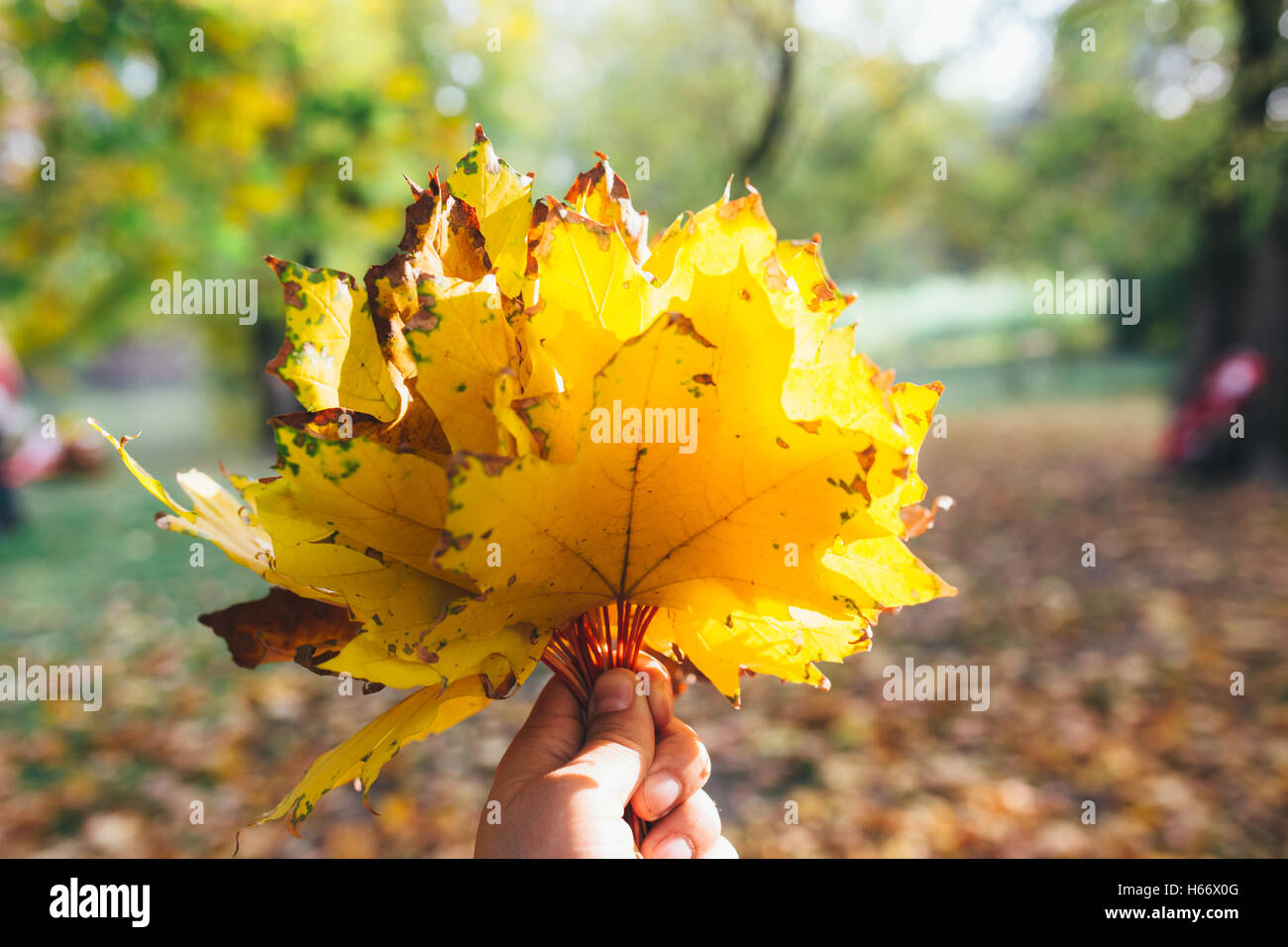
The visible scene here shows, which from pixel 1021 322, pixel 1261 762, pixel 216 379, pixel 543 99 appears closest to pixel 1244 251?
pixel 1261 762

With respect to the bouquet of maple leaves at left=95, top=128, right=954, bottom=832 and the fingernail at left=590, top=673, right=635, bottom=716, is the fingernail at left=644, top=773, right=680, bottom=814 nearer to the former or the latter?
the fingernail at left=590, top=673, right=635, bottom=716

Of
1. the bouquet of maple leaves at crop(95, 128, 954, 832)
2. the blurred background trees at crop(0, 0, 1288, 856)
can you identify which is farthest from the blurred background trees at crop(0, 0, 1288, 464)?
the bouquet of maple leaves at crop(95, 128, 954, 832)

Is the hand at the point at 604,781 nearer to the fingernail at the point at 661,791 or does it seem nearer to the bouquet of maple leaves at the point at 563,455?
the fingernail at the point at 661,791

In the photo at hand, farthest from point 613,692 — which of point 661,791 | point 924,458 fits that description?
point 924,458

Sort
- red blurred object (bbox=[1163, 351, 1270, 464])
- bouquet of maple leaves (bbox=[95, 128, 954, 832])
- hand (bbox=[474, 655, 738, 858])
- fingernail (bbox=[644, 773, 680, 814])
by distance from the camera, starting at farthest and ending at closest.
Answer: red blurred object (bbox=[1163, 351, 1270, 464]) < fingernail (bbox=[644, 773, 680, 814]) < hand (bbox=[474, 655, 738, 858]) < bouquet of maple leaves (bbox=[95, 128, 954, 832])

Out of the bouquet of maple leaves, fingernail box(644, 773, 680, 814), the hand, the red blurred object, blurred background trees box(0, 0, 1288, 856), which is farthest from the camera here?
the red blurred object

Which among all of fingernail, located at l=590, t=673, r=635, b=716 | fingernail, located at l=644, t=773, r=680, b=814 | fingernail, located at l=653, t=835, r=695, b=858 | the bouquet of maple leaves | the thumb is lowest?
fingernail, located at l=653, t=835, r=695, b=858

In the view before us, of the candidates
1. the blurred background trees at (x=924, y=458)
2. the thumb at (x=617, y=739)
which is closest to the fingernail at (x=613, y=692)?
the thumb at (x=617, y=739)

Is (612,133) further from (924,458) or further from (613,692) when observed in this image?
(613,692)
